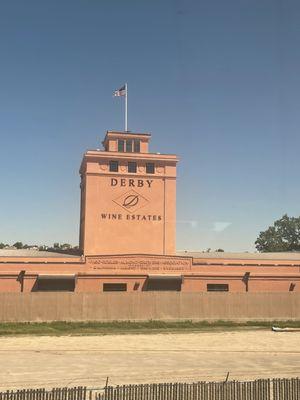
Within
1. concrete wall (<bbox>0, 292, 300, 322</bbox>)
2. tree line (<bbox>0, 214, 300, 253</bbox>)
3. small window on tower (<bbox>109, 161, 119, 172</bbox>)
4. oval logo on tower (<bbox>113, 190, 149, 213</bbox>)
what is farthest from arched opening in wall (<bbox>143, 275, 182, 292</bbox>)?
tree line (<bbox>0, 214, 300, 253</bbox>)

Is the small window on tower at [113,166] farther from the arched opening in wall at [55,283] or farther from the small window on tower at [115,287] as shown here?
the arched opening in wall at [55,283]

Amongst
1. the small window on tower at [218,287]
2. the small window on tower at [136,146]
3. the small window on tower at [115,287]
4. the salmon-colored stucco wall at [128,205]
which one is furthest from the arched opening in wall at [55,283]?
the small window on tower at [136,146]

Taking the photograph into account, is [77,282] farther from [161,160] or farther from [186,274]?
[161,160]

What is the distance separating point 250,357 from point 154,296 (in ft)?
44.9

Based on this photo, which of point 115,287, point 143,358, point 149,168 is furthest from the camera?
point 149,168

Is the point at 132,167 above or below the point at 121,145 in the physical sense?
below

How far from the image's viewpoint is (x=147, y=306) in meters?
37.7

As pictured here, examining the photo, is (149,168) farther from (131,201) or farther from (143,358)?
(143,358)

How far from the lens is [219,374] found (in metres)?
20.8

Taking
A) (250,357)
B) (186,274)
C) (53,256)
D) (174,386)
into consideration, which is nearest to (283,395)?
(174,386)

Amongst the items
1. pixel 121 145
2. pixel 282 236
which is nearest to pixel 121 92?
pixel 121 145

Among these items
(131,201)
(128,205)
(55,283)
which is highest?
(131,201)

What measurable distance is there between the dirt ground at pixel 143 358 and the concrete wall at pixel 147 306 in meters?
5.22

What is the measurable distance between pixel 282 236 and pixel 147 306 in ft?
223
